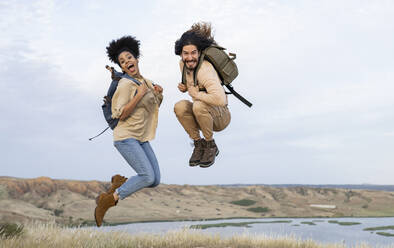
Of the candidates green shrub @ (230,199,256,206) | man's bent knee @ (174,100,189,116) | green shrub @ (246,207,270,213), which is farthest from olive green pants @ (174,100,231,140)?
green shrub @ (230,199,256,206)

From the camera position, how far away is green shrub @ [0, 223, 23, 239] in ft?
33.1

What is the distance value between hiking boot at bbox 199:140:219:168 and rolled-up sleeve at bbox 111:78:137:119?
1.33m

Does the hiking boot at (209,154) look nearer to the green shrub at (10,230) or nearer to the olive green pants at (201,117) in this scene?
the olive green pants at (201,117)

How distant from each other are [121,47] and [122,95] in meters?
0.86

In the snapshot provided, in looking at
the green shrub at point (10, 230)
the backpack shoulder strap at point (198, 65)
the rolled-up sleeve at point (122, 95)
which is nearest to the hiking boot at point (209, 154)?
the backpack shoulder strap at point (198, 65)

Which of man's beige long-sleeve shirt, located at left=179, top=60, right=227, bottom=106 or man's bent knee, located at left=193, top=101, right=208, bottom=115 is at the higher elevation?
man's beige long-sleeve shirt, located at left=179, top=60, right=227, bottom=106

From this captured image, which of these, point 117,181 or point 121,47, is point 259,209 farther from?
point 121,47

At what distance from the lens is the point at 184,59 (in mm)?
5652

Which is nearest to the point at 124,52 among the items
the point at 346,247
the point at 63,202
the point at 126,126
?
the point at 126,126

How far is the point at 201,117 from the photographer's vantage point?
5836mm

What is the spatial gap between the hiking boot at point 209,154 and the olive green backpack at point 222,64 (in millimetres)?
800

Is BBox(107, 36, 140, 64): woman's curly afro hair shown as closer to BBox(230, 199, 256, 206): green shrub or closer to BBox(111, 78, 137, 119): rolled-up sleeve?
BBox(111, 78, 137, 119): rolled-up sleeve

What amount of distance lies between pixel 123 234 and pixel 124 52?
5769mm

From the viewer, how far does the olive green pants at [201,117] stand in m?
5.77
